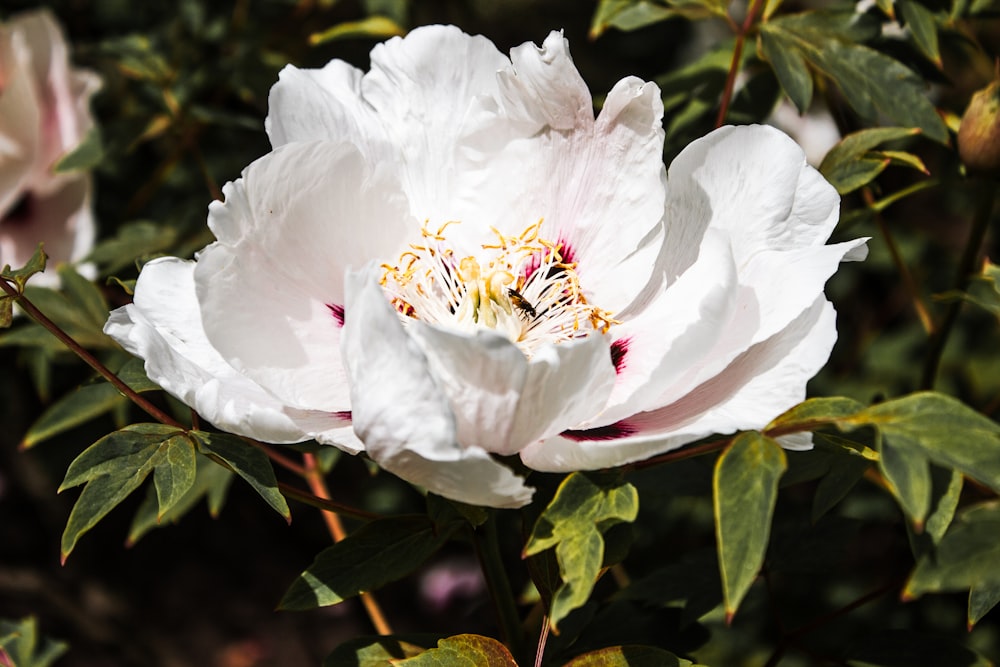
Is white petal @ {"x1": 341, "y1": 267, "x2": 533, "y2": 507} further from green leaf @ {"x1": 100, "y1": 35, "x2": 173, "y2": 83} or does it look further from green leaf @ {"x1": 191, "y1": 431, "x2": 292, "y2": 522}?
green leaf @ {"x1": 100, "y1": 35, "x2": 173, "y2": 83}

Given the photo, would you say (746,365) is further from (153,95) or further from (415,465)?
(153,95)

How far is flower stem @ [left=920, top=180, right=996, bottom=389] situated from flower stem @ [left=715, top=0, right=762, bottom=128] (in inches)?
11.3

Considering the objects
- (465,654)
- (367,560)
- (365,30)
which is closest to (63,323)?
(365,30)

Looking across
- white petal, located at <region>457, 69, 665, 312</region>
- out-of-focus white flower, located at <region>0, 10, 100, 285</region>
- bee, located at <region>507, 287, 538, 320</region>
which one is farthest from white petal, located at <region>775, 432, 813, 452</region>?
out-of-focus white flower, located at <region>0, 10, 100, 285</region>

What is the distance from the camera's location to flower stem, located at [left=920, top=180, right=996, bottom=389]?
46.2 inches

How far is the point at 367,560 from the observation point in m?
0.87

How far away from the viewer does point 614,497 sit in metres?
0.77

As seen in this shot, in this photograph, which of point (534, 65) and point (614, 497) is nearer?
point (614, 497)

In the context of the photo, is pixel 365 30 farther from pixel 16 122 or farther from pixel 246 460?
pixel 246 460

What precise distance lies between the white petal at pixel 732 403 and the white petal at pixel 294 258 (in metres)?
0.21

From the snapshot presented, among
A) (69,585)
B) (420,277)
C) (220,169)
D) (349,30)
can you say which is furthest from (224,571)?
(420,277)

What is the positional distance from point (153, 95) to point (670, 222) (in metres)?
0.99

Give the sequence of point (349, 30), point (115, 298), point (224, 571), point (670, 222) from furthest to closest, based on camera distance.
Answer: point (224, 571)
point (115, 298)
point (349, 30)
point (670, 222)

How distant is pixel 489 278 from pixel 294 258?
0.62 feet
